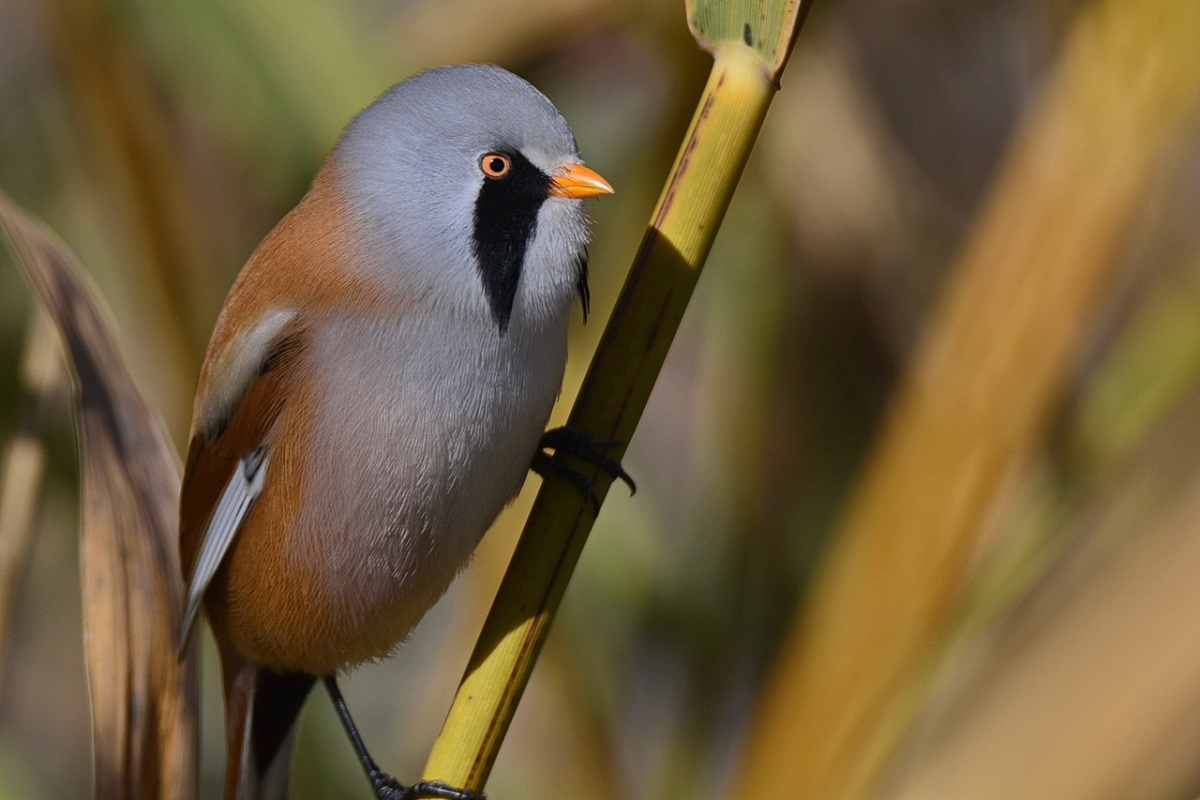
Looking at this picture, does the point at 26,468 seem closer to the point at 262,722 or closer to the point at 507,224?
the point at 262,722

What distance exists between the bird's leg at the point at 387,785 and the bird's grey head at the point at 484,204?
503 millimetres

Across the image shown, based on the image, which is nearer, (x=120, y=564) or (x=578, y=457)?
(x=578, y=457)

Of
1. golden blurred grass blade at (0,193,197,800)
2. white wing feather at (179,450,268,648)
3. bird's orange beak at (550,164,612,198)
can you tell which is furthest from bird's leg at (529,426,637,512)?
golden blurred grass blade at (0,193,197,800)

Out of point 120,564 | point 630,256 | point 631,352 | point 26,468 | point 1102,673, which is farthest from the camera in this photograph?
point 630,256

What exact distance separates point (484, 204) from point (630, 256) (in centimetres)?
65

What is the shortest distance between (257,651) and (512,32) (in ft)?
3.60

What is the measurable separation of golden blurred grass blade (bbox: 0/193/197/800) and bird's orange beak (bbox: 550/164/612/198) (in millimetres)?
671

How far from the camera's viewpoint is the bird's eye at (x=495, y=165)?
4.57ft

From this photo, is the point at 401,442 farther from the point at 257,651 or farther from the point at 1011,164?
the point at 1011,164

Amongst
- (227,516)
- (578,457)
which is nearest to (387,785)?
(227,516)

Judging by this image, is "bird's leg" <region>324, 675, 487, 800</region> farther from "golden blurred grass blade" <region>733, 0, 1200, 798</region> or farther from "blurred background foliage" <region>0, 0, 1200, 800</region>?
"golden blurred grass blade" <region>733, 0, 1200, 798</region>

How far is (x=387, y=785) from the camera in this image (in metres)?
1.67

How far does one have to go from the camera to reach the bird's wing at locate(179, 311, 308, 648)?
5.04 feet

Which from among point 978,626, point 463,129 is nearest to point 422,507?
point 463,129
